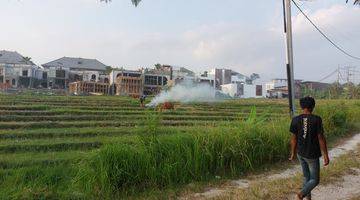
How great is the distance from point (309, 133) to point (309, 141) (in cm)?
13

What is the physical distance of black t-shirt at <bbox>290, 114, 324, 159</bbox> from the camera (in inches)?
284

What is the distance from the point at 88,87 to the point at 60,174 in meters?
53.9

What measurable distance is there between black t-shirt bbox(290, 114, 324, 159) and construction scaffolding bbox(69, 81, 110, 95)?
54462mm

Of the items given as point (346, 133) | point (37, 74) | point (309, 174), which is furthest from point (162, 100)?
point (37, 74)

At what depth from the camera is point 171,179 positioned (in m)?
9.59

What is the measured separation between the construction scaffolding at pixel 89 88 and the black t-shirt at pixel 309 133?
54462mm

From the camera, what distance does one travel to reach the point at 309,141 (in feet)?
23.8

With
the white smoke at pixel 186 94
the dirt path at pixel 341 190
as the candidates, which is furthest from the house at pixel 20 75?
the dirt path at pixel 341 190

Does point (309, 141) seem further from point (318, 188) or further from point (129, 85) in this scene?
point (129, 85)

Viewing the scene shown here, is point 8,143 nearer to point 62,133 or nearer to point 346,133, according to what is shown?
point 62,133

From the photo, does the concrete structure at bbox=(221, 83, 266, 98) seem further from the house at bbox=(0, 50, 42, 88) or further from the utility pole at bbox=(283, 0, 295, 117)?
the utility pole at bbox=(283, 0, 295, 117)

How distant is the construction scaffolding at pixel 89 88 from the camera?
6175cm

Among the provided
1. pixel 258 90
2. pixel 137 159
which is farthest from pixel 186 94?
pixel 258 90

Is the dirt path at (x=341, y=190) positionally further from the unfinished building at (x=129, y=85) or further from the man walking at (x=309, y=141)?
the unfinished building at (x=129, y=85)
